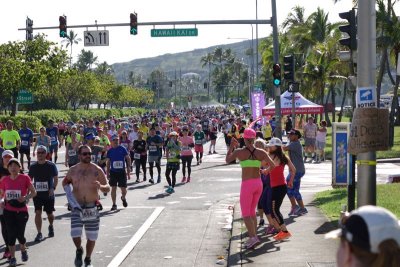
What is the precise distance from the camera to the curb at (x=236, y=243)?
10759 mm

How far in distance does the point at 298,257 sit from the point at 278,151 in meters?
2.48

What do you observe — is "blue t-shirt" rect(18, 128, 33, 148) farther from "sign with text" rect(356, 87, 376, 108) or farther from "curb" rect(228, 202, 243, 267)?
"sign with text" rect(356, 87, 376, 108)

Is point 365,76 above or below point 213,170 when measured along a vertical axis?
above

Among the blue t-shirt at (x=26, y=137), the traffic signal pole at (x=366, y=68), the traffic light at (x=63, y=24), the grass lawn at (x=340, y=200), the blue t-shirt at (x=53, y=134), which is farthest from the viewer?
the traffic light at (x=63, y=24)

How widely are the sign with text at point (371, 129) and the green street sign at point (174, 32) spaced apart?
19.7 m

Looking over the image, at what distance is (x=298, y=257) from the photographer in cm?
1056

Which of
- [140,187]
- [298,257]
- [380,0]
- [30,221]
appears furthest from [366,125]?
[380,0]

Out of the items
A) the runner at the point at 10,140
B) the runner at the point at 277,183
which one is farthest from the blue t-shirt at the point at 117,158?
the runner at the point at 10,140

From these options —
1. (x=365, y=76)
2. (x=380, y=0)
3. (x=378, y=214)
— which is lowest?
(x=378, y=214)

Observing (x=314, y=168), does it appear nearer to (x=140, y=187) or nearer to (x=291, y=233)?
(x=140, y=187)

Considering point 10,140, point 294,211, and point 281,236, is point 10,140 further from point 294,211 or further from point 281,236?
point 281,236

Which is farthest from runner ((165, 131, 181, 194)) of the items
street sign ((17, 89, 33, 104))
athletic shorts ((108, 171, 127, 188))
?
street sign ((17, 89, 33, 104))

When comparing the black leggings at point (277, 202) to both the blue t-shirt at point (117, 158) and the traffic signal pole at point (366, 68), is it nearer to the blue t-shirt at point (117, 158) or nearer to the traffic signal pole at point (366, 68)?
the traffic signal pole at point (366, 68)

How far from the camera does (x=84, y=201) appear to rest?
1037 cm
